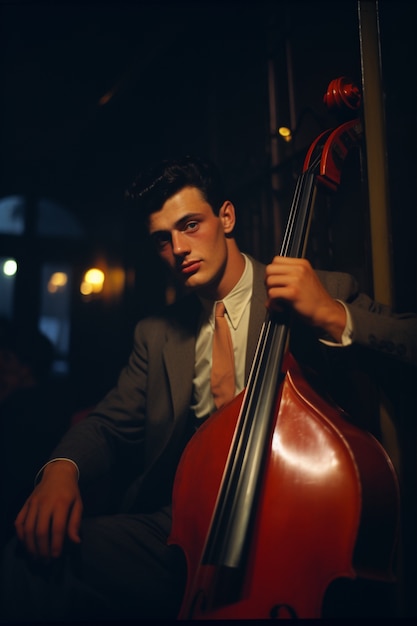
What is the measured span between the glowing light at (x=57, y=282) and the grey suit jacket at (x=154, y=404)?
0.87 m

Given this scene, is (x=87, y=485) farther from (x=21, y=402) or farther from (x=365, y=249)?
(x=365, y=249)

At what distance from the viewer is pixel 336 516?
0.75 metres

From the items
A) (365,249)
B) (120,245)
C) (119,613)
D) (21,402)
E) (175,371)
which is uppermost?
(120,245)

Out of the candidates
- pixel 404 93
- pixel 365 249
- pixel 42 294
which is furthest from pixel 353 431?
pixel 42 294

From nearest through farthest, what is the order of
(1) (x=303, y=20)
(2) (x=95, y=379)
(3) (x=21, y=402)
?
(1) (x=303, y=20) → (3) (x=21, y=402) → (2) (x=95, y=379)

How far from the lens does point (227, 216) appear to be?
142 cm

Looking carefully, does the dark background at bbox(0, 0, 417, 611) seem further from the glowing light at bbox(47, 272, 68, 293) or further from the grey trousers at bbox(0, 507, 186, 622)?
the grey trousers at bbox(0, 507, 186, 622)

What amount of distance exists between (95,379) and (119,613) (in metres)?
1.06

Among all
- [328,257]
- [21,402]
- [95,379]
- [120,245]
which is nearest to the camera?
[328,257]

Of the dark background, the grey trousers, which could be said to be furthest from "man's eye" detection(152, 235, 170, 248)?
the grey trousers

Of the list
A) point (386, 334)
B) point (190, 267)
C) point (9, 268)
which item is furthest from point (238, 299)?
point (9, 268)

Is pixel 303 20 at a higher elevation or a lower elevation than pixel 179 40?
lower

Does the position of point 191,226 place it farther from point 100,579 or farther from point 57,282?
point 57,282

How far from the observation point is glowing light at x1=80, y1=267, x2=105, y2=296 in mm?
2385
